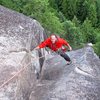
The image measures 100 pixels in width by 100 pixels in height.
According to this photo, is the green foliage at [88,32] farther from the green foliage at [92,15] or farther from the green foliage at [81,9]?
the green foliage at [81,9]

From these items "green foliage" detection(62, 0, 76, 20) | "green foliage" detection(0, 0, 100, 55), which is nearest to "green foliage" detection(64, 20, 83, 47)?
"green foliage" detection(0, 0, 100, 55)

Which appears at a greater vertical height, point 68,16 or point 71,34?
point 71,34

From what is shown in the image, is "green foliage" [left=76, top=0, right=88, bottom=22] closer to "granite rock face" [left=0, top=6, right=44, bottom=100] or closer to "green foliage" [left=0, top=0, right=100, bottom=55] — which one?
"green foliage" [left=0, top=0, right=100, bottom=55]

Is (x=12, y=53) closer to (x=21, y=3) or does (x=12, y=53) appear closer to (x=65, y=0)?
(x=21, y=3)

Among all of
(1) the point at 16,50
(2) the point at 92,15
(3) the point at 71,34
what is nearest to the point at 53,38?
(1) the point at 16,50

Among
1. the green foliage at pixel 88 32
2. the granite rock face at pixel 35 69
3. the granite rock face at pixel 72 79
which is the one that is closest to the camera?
the granite rock face at pixel 35 69

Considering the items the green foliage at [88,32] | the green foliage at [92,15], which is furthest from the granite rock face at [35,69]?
the green foliage at [92,15]

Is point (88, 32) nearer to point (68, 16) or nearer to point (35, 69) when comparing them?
point (68, 16)

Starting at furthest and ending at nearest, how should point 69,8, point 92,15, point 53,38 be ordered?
point 92,15 < point 69,8 < point 53,38

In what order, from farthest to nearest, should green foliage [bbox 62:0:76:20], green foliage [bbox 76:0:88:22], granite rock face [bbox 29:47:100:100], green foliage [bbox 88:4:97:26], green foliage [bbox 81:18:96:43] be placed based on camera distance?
green foliage [bbox 76:0:88:22]
green foliage [bbox 88:4:97:26]
green foliage [bbox 62:0:76:20]
green foliage [bbox 81:18:96:43]
granite rock face [bbox 29:47:100:100]

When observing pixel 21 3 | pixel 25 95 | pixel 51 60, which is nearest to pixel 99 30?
pixel 21 3

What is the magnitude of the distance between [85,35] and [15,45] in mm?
40301

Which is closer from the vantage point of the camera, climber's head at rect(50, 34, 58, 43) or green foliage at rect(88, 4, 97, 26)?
climber's head at rect(50, 34, 58, 43)

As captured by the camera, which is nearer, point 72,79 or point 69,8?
point 72,79
